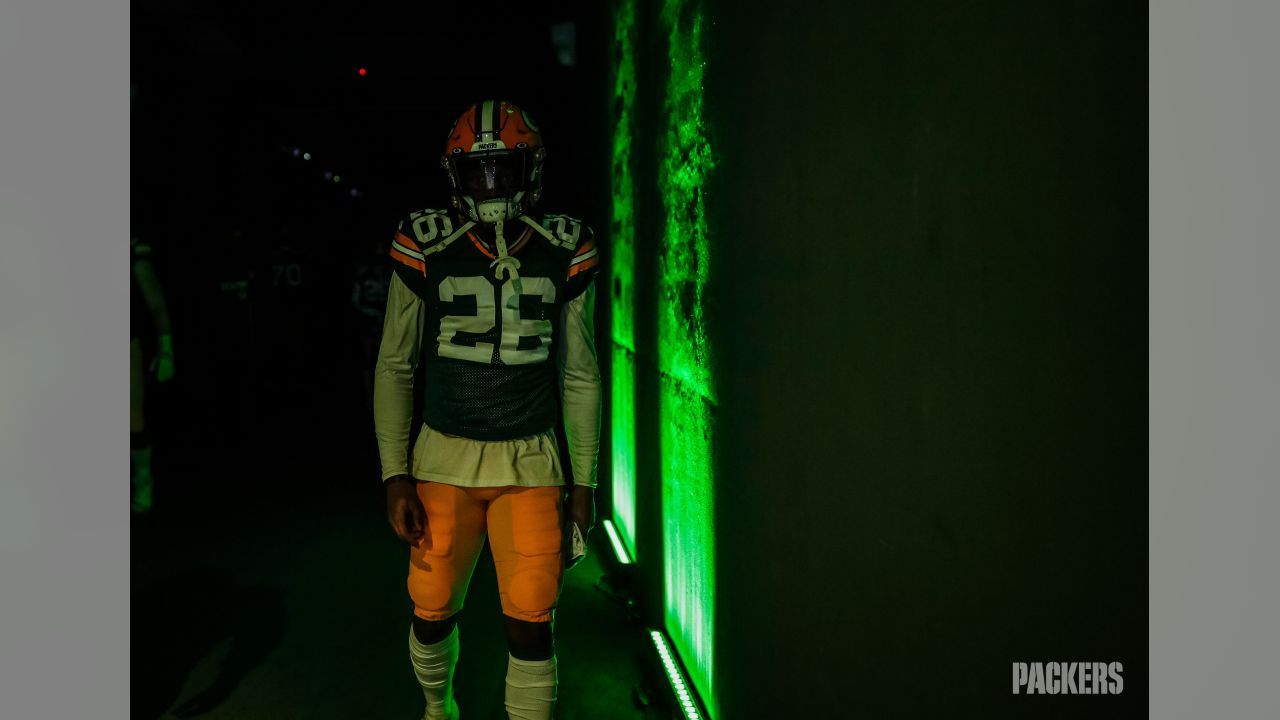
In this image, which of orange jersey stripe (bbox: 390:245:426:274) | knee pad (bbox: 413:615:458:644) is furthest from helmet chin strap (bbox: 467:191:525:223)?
knee pad (bbox: 413:615:458:644)

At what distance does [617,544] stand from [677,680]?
1990 mm

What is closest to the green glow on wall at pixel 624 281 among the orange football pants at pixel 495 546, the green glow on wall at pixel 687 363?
the green glow on wall at pixel 687 363

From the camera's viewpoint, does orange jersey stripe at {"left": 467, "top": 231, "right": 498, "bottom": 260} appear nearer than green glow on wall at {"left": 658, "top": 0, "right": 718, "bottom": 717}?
Yes

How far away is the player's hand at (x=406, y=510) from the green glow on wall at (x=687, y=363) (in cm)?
93

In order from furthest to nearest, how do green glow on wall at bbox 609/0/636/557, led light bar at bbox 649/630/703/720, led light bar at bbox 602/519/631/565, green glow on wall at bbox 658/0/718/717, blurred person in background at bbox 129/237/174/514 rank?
blurred person in background at bbox 129/237/174/514
led light bar at bbox 602/519/631/565
green glow on wall at bbox 609/0/636/557
led light bar at bbox 649/630/703/720
green glow on wall at bbox 658/0/718/717

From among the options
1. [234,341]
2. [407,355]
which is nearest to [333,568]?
[407,355]

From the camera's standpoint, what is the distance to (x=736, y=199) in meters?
2.57

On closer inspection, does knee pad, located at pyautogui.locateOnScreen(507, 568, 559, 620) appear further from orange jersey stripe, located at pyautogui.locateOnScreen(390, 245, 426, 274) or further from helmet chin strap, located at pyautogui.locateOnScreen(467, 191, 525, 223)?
helmet chin strap, located at pyautogui.locateOnScreen(467, 191, 525, 223)

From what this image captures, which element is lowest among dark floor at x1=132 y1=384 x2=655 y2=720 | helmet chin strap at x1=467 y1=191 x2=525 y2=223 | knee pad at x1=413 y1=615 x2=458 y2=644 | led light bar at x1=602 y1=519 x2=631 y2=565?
dark floor at x1=132 y1=384 x2=655 y2=720

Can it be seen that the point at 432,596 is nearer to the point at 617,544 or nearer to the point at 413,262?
the point at 413,262

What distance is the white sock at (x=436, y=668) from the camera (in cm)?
301

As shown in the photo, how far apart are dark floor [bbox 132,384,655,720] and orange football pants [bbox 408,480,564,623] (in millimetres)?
805

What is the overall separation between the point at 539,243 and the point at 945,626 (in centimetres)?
174

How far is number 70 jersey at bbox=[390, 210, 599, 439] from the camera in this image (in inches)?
112
